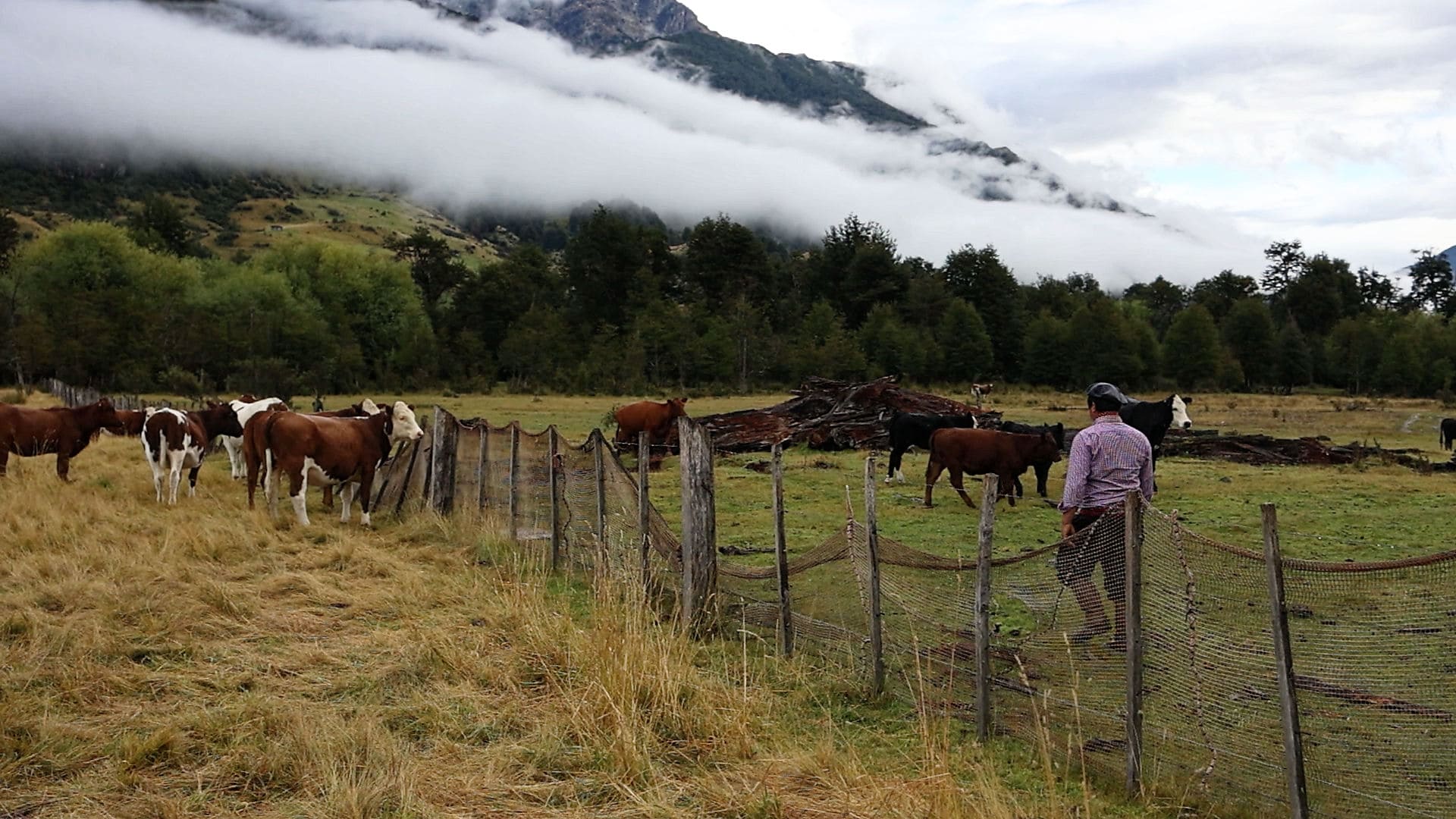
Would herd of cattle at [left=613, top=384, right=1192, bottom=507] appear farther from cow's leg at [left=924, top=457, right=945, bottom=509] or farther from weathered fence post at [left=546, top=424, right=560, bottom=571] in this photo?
weathered fence post at [left=546, top=424, right=560, bottom=571]

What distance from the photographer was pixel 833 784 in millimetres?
5047

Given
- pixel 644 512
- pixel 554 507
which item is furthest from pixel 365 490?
pixel 644 512

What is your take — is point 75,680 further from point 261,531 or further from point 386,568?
point 261,531

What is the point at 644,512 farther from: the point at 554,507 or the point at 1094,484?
the point at 1094,484

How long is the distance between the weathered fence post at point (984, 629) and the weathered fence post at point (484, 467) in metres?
8.50

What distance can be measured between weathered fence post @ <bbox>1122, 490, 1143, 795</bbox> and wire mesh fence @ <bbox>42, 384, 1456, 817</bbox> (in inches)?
1.2

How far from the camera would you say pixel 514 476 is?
12492 millimetres

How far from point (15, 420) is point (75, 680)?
13.8 m

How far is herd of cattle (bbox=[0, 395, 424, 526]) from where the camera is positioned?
14.6 m

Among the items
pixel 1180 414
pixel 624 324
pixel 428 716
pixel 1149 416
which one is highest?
pixel 624 324

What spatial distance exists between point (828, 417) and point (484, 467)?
579 inches

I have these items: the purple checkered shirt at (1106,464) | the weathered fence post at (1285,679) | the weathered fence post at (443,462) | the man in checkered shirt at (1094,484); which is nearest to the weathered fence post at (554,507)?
the weathered fence post at (443,462)

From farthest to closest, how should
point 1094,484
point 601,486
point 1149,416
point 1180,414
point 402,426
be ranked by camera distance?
point 1180,414, point 1149,416, point 402,426, point 601,486, point 1094,484

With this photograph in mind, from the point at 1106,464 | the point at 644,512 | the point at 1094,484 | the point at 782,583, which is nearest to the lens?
the point at 1106,464
